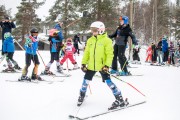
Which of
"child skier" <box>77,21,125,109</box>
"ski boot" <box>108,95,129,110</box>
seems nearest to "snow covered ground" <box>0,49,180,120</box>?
"ski boot" <box>108,95,129,110</box>

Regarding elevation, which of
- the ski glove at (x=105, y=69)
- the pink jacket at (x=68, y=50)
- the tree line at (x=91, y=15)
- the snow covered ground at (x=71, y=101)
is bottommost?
the snow covered ground at (x=71, y=101)

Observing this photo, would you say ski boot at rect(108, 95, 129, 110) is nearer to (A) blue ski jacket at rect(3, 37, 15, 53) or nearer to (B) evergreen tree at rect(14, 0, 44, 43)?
(A) blue ski jacket at rect(3, 37, 15, 53)

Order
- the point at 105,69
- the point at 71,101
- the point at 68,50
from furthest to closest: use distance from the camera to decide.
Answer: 1. the point at 68,50
2. the point at 71,101
3. the point at 105,69

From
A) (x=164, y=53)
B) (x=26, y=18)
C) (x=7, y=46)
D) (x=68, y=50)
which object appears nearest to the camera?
(x=7, y=46)

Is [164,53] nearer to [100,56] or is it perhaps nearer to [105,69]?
[100,56]

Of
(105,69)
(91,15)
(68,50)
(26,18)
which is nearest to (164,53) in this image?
(68,50)

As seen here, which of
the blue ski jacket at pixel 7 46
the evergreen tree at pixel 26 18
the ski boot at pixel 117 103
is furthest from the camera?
the evergreen tree at pixel 26 18

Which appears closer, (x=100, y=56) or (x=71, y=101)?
(x=100, y=56)

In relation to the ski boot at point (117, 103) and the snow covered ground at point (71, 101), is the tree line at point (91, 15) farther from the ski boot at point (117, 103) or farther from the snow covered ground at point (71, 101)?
the ski boot at point (117, 103)

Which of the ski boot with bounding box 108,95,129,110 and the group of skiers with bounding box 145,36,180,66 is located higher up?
the group of skiers with bounding box 145,36,180,66

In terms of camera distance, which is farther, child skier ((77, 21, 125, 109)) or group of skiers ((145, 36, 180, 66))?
group of skiers ((145, 36, 180, 66))

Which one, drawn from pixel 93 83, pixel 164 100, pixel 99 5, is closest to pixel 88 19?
pixel 99 5

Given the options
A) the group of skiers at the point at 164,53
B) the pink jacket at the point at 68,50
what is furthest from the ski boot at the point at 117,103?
the group of skiers at the point at 164,53

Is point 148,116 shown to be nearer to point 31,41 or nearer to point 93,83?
point 93,83
